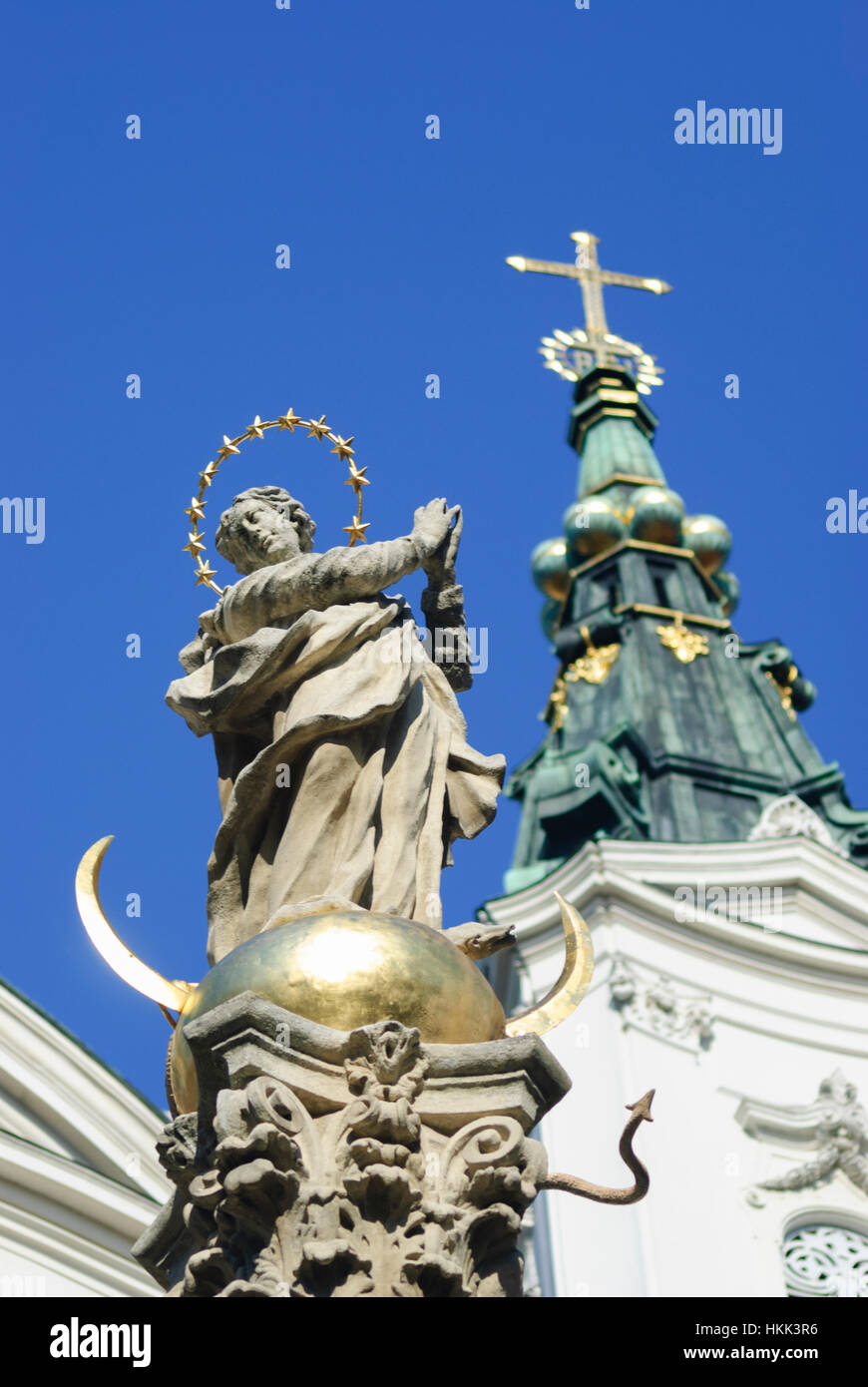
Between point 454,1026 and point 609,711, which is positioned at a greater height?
point 609,711

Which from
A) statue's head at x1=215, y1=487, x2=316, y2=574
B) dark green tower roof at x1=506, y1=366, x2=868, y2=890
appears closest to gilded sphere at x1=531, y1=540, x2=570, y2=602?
dark green tower roof at x1=506, y1=366, x2=868, y2=890

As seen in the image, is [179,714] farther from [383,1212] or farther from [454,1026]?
[383,1212]

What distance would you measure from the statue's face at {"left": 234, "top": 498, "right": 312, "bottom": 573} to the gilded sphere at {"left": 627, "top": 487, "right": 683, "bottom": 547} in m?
38.4

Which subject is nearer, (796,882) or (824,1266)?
(824,1266)

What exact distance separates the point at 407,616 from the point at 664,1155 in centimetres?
1894

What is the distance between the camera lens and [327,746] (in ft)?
19.2

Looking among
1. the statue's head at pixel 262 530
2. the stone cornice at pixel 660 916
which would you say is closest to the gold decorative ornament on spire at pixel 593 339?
the stone cornice at pixel 660 916

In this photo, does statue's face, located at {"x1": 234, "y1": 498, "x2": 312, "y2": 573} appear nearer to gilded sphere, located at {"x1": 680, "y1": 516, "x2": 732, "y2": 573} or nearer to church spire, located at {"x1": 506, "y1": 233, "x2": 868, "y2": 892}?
church spire, located at {"x1": 506, "y1": 233, "x2": 868, "y2": 892}

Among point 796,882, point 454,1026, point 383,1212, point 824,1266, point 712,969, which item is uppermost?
point 796,882

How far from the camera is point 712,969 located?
27.7 m

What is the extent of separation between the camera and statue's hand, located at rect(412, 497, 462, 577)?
21.1 feet

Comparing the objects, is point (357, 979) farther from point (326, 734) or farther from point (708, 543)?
point (708, 543)

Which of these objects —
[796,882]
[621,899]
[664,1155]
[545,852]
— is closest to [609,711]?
[545,852]

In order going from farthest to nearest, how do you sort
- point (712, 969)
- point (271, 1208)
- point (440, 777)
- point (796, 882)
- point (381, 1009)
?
point (796, 882)
point (712, 969)
point (440, 777)
point (381, 1009)
point (271, 1208)
